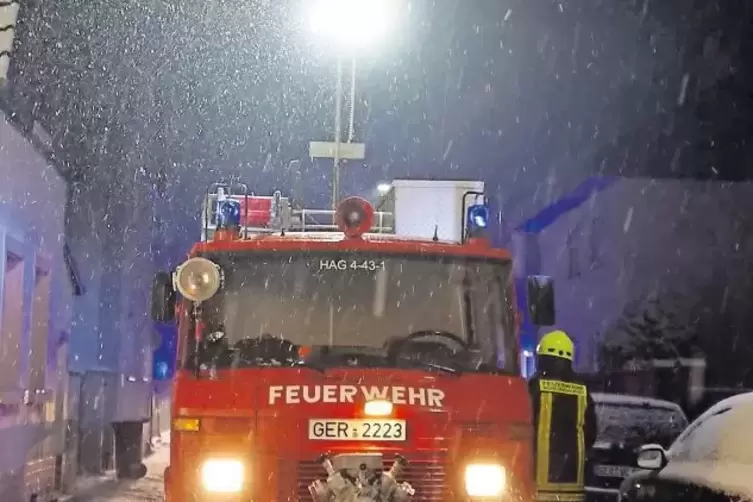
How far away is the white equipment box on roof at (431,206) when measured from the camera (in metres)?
9.29

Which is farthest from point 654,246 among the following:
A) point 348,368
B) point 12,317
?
point 348,368

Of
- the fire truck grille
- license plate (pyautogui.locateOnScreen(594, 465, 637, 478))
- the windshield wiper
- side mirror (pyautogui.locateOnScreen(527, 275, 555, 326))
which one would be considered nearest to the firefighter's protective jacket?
side mirror (pyautogui.locateOnScreen(527, 275, 555, 326))

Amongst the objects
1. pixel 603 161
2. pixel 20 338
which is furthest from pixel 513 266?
pixel 603 161

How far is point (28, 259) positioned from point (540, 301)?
23.3 feet

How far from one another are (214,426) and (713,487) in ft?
8.74

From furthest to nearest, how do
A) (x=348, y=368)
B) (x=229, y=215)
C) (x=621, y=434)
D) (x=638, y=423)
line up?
(x=638, y=423) < (x=621, y=434) < (x=229, y=215) < (x=348, y=368)

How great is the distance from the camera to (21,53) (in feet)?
40.5

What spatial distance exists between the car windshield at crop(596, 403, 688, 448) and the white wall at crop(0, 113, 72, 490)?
596 centimetres

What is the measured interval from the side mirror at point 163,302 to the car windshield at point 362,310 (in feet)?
1.79

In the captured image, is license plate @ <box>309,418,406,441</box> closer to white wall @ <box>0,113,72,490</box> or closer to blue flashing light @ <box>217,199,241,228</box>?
blue flashing light @ <box>217,199,241,228</box>

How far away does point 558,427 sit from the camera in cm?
Result: 736

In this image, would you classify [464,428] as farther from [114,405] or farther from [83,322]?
[83,322]

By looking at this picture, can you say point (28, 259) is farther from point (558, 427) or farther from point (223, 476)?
point (223, 476)

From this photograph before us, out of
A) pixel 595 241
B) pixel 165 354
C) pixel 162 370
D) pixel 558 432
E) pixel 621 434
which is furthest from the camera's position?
pixel 595 241
